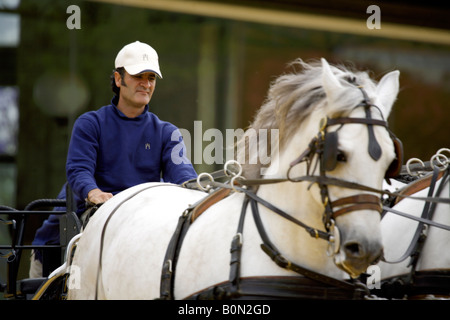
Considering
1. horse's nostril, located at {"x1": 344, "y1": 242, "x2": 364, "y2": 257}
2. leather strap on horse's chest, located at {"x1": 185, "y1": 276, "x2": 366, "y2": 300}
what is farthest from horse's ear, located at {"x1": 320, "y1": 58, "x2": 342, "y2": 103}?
leather strap on horse's chest, located at {"x1": 185, "y1": 276, "x2": 366, "y2": 300}

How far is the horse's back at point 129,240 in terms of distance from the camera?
2977 millimetres

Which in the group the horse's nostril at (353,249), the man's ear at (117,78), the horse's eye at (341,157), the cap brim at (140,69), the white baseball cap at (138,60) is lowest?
the horse's nostril at (353,249)

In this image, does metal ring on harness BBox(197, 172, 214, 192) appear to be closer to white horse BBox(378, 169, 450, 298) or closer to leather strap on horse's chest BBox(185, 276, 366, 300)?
leather strap on horse's chest BBox(185, 276, 366, 300)

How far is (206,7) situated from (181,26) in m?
0.35

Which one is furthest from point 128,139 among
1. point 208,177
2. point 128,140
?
point 208,177

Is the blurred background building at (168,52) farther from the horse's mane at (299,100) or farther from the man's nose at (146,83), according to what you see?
the horse's mane at (299,100)

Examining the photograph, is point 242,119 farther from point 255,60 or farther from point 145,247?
point 145,247

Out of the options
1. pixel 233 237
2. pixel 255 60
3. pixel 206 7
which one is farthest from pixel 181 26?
pixel 233 237

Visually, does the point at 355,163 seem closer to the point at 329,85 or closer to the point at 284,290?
the point at 329,85

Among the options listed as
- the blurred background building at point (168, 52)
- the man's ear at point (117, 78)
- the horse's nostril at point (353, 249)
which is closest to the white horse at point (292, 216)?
the horse's nostril at point (353, 249)

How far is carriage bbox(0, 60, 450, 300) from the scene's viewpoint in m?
2.38

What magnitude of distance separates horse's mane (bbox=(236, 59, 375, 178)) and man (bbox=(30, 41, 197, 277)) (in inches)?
50.8

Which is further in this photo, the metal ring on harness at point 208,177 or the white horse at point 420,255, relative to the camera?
the metal ring on harness at point 208,177

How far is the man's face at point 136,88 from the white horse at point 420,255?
1600 millimetres
